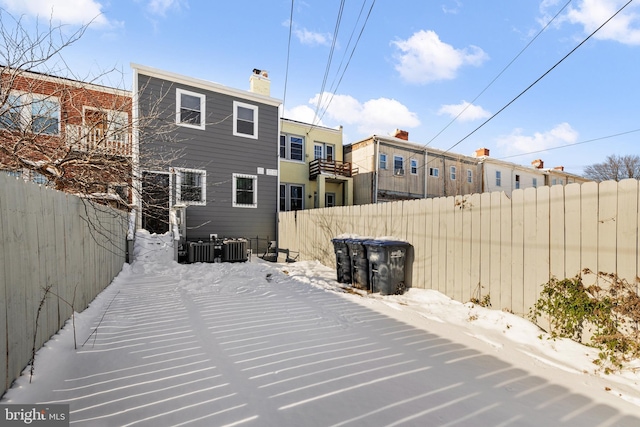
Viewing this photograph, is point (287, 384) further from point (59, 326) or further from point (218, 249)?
point (218, 249)

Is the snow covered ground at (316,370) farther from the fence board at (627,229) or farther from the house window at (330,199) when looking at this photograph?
the house window at (330,199)

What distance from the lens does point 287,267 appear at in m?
9.16

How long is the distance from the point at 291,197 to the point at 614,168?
40508 mm

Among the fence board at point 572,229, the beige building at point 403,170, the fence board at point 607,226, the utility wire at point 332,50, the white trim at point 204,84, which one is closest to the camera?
the fence board at point 607,226

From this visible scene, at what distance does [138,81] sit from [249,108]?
4.23m

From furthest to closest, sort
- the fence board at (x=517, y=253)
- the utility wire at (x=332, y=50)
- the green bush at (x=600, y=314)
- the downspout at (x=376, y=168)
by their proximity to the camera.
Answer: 1. the downspout at (x=376, y=168)
2. the utility wire at (x=332, y=50)
3. the fence board at (x=517, y=253)
4. the green bush at (x=600, y=314)

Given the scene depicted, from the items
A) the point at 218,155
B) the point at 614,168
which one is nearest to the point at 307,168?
the point at 218,155

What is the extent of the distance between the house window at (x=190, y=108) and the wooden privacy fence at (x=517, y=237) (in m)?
8.80

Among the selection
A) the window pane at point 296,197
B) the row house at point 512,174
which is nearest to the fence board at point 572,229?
the window pane at point 296,197

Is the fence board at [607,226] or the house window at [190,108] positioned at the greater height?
the house window at [190,108]

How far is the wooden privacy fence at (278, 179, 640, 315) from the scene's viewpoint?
3.33 meters

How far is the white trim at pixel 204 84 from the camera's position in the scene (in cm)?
1052

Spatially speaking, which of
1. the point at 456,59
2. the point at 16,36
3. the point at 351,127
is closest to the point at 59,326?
the point at 16,36

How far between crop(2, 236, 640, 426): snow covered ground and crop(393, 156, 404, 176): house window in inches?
578
